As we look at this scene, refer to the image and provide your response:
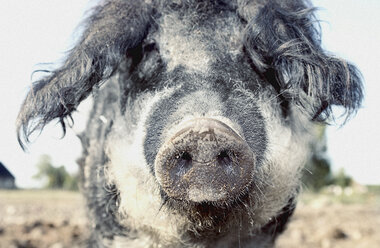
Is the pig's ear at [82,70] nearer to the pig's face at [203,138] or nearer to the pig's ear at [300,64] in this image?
the pig's face at [203,138]

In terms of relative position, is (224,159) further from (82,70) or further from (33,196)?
(33,196)

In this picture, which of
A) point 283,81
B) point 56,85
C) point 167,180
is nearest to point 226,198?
point 167,180

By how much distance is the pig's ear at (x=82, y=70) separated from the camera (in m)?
2.81

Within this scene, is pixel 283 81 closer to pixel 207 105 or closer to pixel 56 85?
pixel 207 105

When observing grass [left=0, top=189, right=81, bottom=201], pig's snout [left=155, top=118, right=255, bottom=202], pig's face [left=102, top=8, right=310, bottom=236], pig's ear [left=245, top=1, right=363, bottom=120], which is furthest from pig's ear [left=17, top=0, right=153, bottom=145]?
grass [left=0, top=189, right=81, bottom=201]

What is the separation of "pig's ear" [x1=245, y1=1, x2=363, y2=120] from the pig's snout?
0.78 m

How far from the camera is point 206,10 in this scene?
3074 millimetres

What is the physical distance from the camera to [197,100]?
2.45 meters

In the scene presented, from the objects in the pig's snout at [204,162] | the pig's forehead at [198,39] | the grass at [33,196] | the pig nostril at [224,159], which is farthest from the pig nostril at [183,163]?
the grass at [33,196]

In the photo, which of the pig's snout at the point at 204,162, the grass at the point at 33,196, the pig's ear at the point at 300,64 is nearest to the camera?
the pig's snout at the point at 204,162

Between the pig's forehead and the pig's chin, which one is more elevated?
the pig's forehead

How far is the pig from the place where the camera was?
8.07ft

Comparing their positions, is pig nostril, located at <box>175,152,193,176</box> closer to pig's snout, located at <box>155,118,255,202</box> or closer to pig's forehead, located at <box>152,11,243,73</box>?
pig's snout, located at <box>155,118,255,202</box>

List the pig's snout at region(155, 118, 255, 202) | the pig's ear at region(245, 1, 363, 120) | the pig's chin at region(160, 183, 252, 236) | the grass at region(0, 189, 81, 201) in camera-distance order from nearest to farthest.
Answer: the pig's snout at region(155, 118, 255, 202)
the pig's chin at region(160, 183, 252, 236)
the pig's ear at region(245, 1, 363, 120)
the grass at region(0, 189, 81, 201)
